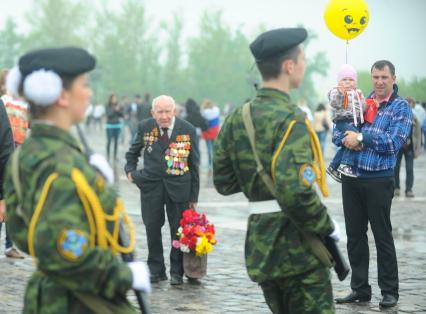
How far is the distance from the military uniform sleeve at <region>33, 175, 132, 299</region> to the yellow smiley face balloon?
6.40 metres

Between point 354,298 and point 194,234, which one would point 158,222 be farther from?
point 354,298

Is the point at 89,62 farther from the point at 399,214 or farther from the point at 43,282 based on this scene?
the point at 399,214

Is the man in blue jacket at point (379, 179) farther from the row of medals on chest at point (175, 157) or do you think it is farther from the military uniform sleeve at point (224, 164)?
the military uniform sleeve at point (224, 164)

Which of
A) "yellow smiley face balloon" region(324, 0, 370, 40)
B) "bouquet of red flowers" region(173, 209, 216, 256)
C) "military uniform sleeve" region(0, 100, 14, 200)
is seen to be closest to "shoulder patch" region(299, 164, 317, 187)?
"bouquet of red flowers" region(173, 209, 216, 256)

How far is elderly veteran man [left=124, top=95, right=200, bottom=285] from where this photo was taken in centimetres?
931

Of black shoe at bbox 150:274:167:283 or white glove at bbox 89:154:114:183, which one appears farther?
black shoe at bbox 150:274:167:283

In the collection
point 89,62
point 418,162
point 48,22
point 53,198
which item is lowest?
point 418,162

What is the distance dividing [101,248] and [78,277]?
0.14m

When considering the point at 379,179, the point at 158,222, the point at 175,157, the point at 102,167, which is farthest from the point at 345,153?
the point at 102,167

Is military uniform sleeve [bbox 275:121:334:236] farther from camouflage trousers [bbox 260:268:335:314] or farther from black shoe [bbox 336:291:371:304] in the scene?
black shoe [bbox 336:291:371:304]

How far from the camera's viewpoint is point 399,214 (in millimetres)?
15344

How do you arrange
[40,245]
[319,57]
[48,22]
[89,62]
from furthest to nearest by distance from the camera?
[319,57] → [48,22] → [89,62] → [40,245]

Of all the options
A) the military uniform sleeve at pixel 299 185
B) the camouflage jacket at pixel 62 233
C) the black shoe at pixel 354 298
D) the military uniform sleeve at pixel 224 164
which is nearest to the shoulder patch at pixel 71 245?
the camouflage jacket at pixel 62 233

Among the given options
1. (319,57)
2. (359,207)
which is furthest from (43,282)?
(319,57)
